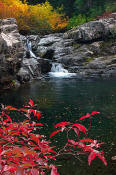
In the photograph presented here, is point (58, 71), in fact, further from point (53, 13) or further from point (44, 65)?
point (53, 13)

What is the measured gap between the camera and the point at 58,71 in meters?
27.8

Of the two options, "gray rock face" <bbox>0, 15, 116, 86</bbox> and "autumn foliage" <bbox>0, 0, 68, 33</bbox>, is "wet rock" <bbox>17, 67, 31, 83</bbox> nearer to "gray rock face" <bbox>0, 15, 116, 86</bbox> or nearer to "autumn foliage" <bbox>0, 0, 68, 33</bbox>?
"gray rock face" <bbox>0, 15, 116, 86</bbox>

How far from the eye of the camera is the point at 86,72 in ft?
85.6

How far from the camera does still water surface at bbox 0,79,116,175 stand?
607 centimetres

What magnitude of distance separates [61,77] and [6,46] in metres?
8.34

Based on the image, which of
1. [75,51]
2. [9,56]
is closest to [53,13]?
[75,51]

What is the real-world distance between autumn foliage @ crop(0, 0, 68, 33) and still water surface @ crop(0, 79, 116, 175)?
1943 centimetres

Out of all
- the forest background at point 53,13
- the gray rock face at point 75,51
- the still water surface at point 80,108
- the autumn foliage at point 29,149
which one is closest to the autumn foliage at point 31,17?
the forest background at point 53,13

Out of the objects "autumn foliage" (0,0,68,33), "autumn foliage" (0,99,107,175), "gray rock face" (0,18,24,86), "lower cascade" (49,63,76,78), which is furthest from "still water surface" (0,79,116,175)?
"autumn foliage" (0,0,68,33)

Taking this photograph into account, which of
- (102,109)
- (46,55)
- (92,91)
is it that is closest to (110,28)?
(46,55)

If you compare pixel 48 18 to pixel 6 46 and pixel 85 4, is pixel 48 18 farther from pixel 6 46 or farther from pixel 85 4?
pixel 6 46

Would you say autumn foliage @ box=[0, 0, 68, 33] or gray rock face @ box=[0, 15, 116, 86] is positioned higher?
autumn foliage @ box=[0, 0, 68, 33]

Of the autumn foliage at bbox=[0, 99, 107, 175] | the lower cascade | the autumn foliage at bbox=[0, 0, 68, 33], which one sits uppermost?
the autumn foliage at bbox=[0, 0, 68, 33]

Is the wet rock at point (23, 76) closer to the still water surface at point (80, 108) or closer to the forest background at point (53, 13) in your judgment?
the still water surface at point (80, 108)
